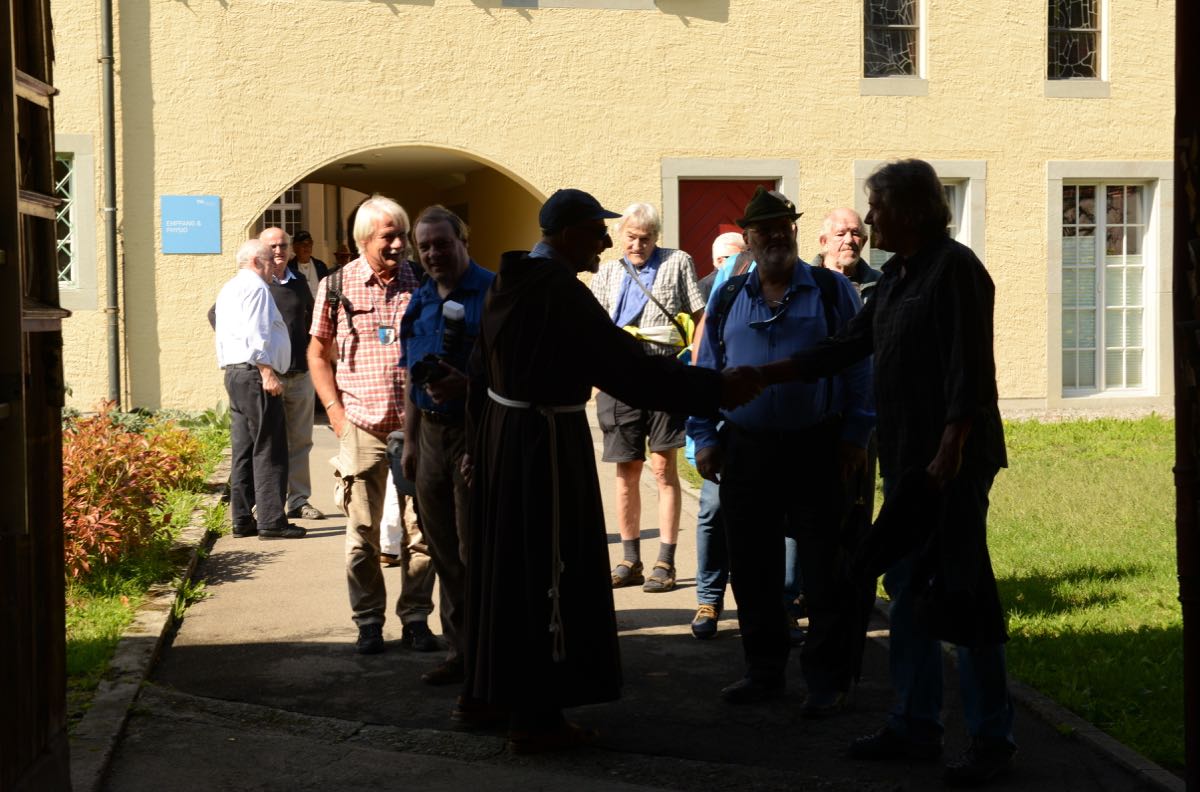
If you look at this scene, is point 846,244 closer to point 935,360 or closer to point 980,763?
point 935,360

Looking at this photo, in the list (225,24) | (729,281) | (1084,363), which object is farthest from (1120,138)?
→ (729,281)

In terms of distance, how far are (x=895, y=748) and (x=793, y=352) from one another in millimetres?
A: 1588

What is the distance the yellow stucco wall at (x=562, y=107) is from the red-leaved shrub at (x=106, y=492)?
17.5 feet

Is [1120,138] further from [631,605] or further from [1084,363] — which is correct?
[631,605]

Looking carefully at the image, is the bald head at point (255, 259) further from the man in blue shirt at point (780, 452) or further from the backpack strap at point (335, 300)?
the man in blue shirt at point (780, 452)

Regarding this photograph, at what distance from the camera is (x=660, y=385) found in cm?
555

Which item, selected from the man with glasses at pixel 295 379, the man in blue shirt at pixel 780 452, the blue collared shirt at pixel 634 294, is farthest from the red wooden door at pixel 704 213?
the man in blue shirt at pixel 780 452

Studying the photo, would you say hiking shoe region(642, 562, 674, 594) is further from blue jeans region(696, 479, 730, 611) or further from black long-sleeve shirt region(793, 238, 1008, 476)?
black long-sleeve shirt region(793, 238, 1008, 476)

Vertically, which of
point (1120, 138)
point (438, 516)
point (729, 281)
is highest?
point (1120, 138)

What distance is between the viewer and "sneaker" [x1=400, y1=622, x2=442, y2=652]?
7.07 m

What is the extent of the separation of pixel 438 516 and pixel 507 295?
127 cm

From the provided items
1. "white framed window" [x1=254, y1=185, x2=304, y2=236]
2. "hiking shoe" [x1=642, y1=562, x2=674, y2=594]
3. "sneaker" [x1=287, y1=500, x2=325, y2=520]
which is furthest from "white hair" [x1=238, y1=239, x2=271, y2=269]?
"white framed window" [x1=254, y1=185, x2=304, y2=236]

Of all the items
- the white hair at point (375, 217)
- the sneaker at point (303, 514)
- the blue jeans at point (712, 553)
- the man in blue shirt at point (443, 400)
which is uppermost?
the white hair at point (375, 217)

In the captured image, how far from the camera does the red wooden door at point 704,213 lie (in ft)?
54.9
